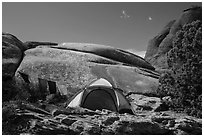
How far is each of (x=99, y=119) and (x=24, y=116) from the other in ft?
11.5

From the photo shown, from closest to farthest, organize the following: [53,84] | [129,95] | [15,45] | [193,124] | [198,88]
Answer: [193,124] → [198,88] → [53,84] → [129,95] → [15,45]

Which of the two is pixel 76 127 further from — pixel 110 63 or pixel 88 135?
pixel 110 63

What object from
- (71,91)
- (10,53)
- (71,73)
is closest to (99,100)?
(71,91)

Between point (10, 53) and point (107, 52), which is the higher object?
point (10, 53)

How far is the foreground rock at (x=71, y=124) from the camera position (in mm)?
10047

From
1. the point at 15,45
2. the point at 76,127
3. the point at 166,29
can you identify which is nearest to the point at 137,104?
the point at 76,127

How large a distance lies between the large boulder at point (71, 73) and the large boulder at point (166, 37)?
22.9 metres

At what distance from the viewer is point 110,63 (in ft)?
87.0

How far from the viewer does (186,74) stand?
53.7ft

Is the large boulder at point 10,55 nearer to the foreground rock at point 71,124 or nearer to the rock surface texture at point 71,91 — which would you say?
the rock surface texture at point 71,91

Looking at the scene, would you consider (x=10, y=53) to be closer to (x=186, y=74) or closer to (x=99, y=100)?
(x=99, y=100)

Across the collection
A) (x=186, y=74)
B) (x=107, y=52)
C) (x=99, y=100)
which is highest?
(x=186, y=74)

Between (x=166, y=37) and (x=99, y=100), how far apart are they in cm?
3791

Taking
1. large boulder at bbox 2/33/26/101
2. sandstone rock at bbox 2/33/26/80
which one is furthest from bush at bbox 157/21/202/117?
sandstone rock at bbox 2/33/26/80
